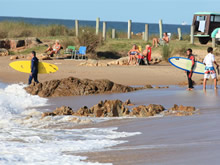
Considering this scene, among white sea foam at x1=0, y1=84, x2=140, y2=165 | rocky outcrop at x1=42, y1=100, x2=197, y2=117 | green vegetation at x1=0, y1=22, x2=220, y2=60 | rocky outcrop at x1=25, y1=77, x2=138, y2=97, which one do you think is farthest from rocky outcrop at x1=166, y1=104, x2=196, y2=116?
green vegetation at x1=0, y1=22, x2=220, y2=60

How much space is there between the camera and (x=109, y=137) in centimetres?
764

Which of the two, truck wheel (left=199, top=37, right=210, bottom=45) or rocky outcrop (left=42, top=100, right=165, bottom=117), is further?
truck wheel (left=199, top=37, right=210, bottom=45)

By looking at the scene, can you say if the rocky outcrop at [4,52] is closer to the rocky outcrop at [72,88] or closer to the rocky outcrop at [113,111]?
the rocky outcrop at [72,88]

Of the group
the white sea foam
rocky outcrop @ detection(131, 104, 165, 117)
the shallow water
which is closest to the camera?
the shallow water

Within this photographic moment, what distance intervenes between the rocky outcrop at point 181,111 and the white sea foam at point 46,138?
153 centimetres

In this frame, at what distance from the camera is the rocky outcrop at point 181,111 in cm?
943

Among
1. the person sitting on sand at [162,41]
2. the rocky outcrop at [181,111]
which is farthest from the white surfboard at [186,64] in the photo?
the person sitting on sand at [162,41]

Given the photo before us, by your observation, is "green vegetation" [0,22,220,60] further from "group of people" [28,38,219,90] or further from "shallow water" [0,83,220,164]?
"shallow water" [0,83,220,164]

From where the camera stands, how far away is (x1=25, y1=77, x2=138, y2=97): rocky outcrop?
1387cm

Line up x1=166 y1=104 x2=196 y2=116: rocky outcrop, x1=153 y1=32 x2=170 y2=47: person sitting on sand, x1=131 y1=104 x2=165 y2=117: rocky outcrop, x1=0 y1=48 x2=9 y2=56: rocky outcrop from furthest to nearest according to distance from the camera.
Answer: x1=153 y1=32 x2=170 y2=47: person sitting on sand
x1=0 y1=48 x2=9 y2=56: rocky outcrop
x1=131 y1=104 x2=165 y2=117: rocky outcrop
x1=166 y1=104 x2=196 y2=116: rocky outcrop

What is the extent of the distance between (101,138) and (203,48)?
20.9m

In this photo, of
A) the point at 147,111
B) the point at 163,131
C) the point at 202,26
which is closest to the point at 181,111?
the point at 147,111

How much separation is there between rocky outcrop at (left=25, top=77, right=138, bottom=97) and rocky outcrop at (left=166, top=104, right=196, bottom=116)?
424 cm

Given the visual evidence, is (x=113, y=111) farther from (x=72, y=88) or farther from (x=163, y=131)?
(x=72, y=88)
